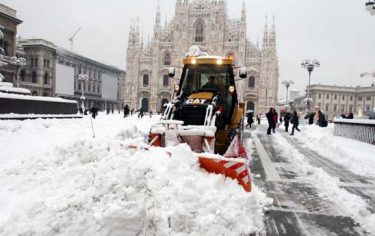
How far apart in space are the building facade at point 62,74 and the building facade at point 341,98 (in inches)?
2273

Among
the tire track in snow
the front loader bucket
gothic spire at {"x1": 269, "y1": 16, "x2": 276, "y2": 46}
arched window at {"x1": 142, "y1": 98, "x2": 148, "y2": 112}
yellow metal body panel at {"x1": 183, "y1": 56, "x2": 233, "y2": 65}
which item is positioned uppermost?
gothic spire at {"x1": 269, "y1": 16, "x2": 276, "y2": 46}

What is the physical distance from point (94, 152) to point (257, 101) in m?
58.4

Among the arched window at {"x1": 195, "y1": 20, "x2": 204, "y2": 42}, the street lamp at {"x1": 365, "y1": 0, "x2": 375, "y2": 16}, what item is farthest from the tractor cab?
the arched window at {"x1": 195, "y1": 20, "x2": 204, "y2": 42}

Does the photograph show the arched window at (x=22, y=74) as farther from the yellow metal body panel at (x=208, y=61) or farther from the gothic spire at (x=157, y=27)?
the yellow metal body panel at (x=208, y=61)

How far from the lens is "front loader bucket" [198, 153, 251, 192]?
16.6ft

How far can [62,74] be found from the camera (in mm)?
64938

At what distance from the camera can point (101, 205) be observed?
12.4ft

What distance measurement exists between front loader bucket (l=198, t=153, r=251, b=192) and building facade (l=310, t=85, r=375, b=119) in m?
94.2

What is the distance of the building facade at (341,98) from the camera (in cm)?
9281

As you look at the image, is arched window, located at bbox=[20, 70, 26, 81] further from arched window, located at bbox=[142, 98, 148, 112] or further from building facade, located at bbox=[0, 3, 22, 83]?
arched window, located at bbox=[142, 98, 148, 112]

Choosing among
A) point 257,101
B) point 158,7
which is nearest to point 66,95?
point 158,7

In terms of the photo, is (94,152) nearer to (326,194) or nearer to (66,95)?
(326,194)

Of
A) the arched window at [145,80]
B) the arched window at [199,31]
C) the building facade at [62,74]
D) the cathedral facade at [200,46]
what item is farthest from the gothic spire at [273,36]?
the building facade at [62,74]

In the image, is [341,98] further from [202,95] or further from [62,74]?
[202,95]
